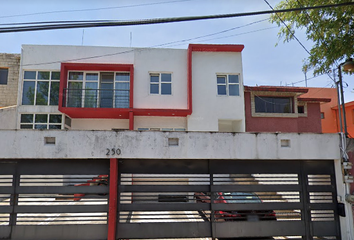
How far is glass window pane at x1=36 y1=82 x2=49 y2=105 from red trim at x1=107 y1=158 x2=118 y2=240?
9.80 meters

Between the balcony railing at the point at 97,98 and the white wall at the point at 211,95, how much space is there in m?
3.88

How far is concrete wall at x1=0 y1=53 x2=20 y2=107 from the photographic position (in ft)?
44.8

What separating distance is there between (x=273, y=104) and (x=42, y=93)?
13.6 metres

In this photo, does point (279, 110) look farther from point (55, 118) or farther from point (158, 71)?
point (55, 118)

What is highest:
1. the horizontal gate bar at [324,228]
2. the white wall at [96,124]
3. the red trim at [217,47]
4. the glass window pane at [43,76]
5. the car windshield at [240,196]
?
the red trim at [217,47]

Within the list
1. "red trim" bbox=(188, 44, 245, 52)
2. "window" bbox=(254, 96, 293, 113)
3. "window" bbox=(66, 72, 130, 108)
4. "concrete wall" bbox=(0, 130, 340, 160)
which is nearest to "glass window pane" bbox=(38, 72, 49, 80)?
"window" bbox=(66, 72, 130, 108)

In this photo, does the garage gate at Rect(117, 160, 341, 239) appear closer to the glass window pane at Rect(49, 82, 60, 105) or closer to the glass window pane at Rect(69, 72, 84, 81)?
the glass window pane at Rect(49, 82, 60, 105)

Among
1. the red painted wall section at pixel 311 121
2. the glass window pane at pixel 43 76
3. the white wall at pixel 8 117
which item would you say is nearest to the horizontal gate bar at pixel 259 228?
the red painted wall section at pixel 311 121

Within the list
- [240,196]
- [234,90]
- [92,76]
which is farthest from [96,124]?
[240,196]

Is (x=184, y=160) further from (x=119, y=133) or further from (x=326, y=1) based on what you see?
(x=326, y=1)

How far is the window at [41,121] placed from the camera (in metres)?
12.8

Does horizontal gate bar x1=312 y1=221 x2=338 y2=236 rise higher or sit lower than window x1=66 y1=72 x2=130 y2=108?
lower

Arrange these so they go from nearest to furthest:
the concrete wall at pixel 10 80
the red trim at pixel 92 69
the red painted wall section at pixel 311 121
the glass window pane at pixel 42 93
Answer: the red trim at pixel 92 69 < the glass window pane at pixel 42 93 < the concrete wall at pixel 10 80 < the red painted wall section at pixel 311 121

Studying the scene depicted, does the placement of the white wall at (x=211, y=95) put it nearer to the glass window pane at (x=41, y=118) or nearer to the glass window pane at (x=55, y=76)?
the glass window pane at (x=55, y=76)
